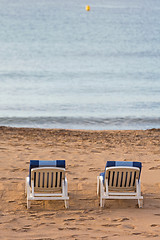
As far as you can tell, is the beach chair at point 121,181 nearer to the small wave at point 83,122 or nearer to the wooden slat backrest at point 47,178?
the wooden slat backrest at point 47,178

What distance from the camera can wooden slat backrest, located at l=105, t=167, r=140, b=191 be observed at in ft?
24.9

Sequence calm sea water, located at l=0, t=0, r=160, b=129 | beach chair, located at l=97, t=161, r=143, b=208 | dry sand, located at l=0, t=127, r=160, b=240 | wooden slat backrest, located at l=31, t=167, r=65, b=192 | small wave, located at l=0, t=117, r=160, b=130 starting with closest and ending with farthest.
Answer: dry sand, located at l=0, t=127, r=160, b=240
wooden slat backrest, located at l=31, t=167, r=65, b=192
beach chair, located at l=97, t=161, r=143, b=208
small wave, located at l=0, t=117, r=160, b=130
calm sea water, located at l=0, t=0, r=160, b=129

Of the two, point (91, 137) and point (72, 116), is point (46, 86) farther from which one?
point (91, 137)

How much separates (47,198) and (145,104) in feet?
49.7

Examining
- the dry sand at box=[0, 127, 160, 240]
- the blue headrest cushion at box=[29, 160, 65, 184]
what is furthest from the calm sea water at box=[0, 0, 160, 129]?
the blue headrest cushion at box=[29, 160, 65, 184]

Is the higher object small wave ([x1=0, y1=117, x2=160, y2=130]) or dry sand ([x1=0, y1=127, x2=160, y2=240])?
dry sand ([x1=0, y1=127, x2=160, y2=240])

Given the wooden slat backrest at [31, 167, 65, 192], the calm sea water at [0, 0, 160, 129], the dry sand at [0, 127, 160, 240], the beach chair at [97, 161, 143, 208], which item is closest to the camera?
the dry sand at [0, 127, 160, 240]

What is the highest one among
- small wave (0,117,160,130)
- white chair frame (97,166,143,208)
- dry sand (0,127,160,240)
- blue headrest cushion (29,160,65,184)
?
blue headrest cushion (29,160,65,184)

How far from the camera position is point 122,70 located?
1282 inches

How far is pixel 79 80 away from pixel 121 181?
20.8 m

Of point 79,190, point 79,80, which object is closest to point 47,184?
point 79,190

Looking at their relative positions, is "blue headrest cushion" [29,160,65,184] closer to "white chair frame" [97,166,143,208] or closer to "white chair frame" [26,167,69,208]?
"white chair frame" [26,167,69,208]

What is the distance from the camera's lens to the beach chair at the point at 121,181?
7609 millimetres

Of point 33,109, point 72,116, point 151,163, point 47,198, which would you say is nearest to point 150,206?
point 47,198
